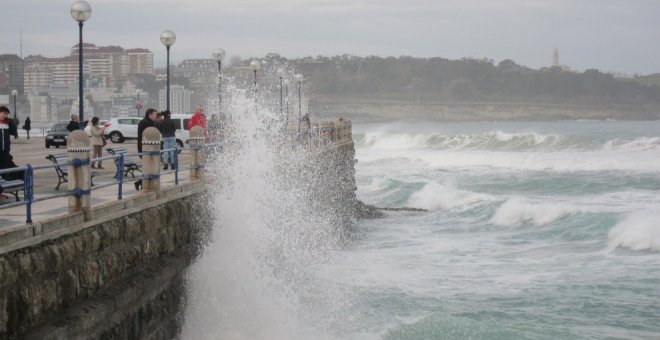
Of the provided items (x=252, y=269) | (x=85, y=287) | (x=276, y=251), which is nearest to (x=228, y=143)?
(x=276, y=251)

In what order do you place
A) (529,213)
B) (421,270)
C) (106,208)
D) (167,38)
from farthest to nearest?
(529,213) < (167,38) < (421,270) < (106,208)

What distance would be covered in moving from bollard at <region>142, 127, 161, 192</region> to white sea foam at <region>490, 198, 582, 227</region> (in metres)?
17.2

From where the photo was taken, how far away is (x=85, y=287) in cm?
946

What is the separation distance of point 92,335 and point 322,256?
37.0 ft

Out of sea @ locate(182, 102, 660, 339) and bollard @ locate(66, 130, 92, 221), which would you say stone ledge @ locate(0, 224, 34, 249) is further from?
sea @ locate(182, 102, 660, 339)

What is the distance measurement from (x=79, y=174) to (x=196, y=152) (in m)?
5.13

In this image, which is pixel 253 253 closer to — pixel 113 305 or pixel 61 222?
pixel 113 305

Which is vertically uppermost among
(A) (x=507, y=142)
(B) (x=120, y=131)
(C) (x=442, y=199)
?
(B) (x=120, y=131)

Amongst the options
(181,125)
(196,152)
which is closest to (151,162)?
(196,152)

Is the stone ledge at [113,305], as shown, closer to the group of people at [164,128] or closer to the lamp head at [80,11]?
the lamp head at [80,11]

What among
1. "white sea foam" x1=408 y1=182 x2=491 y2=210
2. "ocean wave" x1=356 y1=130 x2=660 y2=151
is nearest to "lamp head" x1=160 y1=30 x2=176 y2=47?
"white sea foam" x1=408 y1=182 x2=491 y2=210

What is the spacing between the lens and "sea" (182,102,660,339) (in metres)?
13.6

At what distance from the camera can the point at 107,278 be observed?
10.1 m

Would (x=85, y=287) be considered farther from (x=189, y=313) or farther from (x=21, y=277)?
(x=189, y=313)
